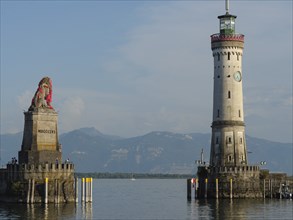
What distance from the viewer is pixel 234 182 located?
422 ft

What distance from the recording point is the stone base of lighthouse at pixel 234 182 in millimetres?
128750

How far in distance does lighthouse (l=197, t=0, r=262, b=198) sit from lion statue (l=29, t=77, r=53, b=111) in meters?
32.8

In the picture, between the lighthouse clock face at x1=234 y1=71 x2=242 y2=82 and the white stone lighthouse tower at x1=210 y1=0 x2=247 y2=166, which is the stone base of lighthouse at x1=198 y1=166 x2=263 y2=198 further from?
the lighthouse clock face at x1=234 y1=71 x2=242 y2=82

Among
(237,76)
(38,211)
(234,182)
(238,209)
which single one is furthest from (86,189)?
(237,76)

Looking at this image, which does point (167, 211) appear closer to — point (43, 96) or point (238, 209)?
point (238, 209)

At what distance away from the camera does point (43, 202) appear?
11144cm

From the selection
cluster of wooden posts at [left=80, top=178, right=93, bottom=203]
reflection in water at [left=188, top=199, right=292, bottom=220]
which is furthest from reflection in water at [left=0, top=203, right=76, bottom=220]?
reflection in water at [left=188, top=199, right=292, bottom=220]

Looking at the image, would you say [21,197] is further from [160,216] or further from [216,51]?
[216,51]

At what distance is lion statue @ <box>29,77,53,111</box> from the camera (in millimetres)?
116688

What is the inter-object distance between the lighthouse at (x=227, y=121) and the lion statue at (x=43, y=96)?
3277 cm

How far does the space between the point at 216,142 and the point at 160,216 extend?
1338 inches

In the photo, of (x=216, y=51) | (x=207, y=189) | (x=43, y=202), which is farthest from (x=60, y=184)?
(x=216, y=51)

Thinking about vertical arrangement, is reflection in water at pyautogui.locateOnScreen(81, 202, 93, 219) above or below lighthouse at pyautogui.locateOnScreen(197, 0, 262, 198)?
below

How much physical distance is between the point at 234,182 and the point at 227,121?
37.7ft
